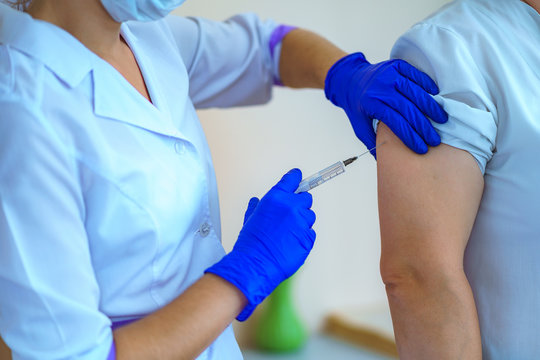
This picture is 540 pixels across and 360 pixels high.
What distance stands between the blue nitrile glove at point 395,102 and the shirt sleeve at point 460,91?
0.02m

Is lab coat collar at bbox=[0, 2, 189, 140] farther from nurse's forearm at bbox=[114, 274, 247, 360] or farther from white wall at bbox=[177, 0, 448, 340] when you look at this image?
white wall at bbox=[177, 0, 448, 340]

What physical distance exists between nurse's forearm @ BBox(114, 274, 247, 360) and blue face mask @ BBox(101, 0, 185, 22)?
0.43 meters

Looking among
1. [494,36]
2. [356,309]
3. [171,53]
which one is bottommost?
[356,309]

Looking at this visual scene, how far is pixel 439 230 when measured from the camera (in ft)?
3.00

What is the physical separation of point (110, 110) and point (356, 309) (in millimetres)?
1808

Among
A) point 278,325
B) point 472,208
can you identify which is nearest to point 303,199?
point 472,208

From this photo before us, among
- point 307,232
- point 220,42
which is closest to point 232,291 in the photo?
point 307,232

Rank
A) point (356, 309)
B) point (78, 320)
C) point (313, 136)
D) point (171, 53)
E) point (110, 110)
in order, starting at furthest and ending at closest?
point (356, 309) → point (313, 136) → point (171, 53) → point (110, 110) → point (78, 320)

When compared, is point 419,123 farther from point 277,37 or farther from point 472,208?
point 277,37

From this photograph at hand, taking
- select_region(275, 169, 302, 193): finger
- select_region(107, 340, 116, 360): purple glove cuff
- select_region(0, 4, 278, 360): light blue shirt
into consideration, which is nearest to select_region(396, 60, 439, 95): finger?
select_region(275, 169, 302, 193): finger

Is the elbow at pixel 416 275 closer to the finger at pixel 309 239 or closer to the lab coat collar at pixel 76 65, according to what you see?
the finger at pixel 309 239

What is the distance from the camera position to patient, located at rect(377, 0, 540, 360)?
2.97 feet

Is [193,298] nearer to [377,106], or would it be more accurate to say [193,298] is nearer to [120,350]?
[120,350]

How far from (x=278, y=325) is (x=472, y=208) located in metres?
1.28
